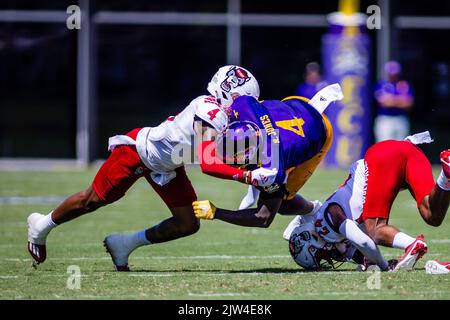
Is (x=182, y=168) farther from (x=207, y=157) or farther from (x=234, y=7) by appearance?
(x=234, y=7)

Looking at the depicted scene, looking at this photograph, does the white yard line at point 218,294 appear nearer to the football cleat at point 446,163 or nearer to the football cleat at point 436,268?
the football cleat at point 436,268

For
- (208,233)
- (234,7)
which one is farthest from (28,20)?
(208,233)

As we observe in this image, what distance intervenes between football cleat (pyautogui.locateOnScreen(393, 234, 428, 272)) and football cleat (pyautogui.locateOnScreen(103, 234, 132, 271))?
6.86 ft

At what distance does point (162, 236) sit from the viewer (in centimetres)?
766

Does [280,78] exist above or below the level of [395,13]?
below

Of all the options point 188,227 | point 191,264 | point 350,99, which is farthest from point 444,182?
point 350,99

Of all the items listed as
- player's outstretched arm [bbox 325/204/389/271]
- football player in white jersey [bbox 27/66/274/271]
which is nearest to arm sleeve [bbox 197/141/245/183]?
football player in white jersey [bbox 27/66/274/271]

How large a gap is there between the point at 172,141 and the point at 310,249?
1.37m

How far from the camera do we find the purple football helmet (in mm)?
7008

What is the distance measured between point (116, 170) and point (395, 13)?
530 inches

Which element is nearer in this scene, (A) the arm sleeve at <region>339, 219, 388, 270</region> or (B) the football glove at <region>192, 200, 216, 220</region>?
(B) the football glove at <region>192, 200, 216, 220</region>

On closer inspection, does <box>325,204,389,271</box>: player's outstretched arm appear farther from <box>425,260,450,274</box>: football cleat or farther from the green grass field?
<box>425,260,450,274</box>: football cleat

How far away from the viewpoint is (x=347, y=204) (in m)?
7.54

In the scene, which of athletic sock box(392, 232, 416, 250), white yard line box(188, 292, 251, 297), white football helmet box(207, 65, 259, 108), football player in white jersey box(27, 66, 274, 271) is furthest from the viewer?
white football helmet box(207, 65, 259, 108)
